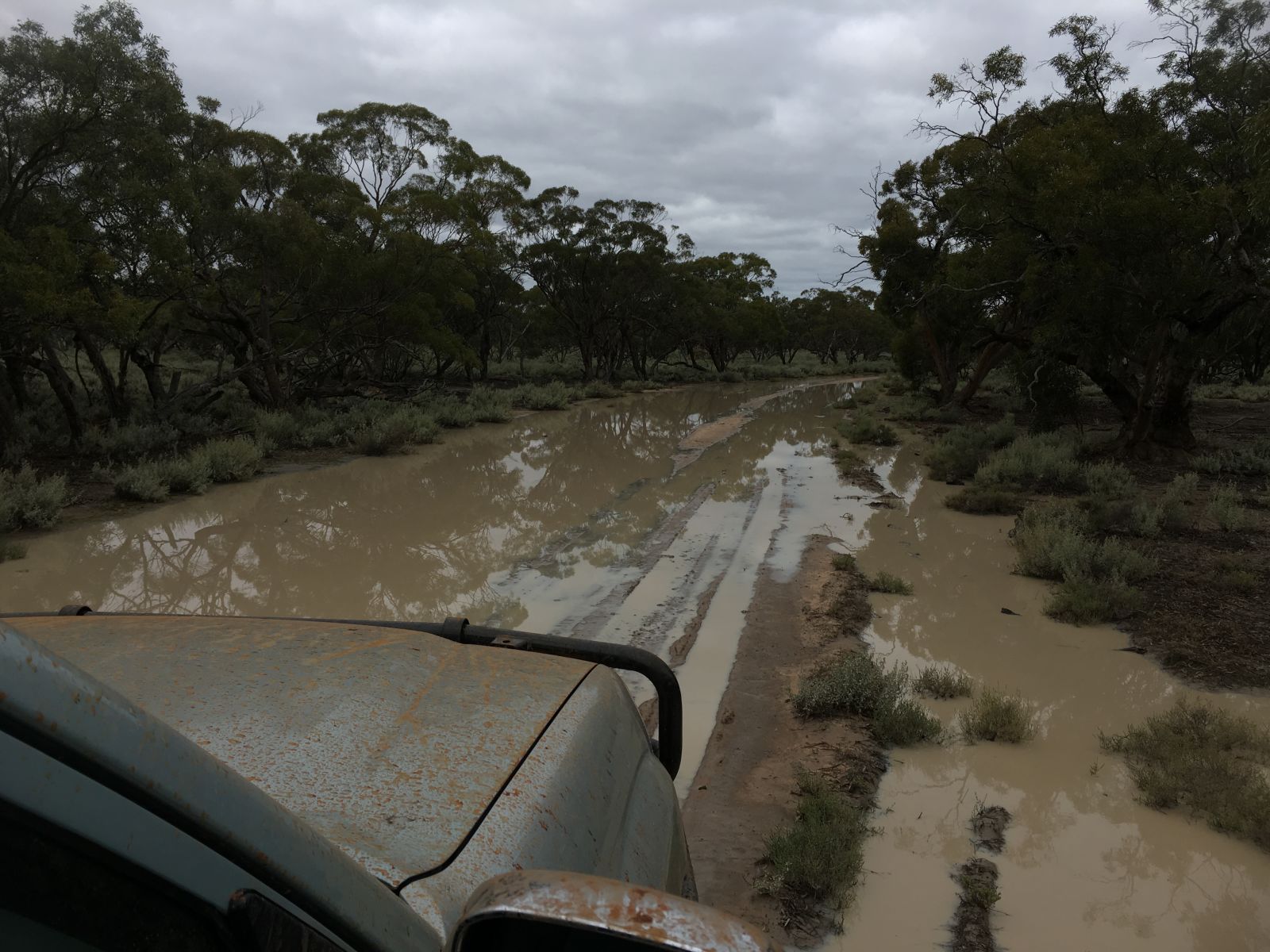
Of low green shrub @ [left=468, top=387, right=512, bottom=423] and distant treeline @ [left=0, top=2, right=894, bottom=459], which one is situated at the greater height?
distant treeline @ [left=0, top=2, right=894, bottom=459]

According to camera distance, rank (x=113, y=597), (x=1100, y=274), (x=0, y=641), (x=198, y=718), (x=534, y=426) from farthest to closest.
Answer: (x=534, y=426)
(x=1100, y=274)
(x=113, y=597)
(x=198, y=718)
(x=0, y=641)

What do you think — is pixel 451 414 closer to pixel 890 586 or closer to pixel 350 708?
pixel 890 586

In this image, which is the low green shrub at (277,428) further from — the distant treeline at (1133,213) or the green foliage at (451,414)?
the distant treeline at (1133,213)

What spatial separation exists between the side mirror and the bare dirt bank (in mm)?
2853

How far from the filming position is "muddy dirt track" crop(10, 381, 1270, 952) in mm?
3875

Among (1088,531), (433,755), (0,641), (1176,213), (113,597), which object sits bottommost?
(113,597)

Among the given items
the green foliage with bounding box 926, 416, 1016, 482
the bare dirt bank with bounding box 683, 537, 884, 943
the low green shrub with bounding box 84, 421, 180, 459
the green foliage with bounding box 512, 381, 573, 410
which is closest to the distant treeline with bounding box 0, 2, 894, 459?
the low green shrub with bounding box 84, 421, 180, 459

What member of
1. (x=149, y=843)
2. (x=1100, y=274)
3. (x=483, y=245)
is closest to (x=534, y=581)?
(x=149, y=843)

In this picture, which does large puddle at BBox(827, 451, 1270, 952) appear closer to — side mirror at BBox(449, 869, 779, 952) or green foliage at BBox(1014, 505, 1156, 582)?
green foliage at BBox(1014, 505, 1156, 582)

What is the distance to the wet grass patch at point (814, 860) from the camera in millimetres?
3676

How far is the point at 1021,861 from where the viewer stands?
409 cm

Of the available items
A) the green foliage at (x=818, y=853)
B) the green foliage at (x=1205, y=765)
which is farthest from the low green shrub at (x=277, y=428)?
the green foliage at (x=1205, y=765)

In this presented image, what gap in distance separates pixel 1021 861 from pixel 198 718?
4.19 m

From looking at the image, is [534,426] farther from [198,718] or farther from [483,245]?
[198,718]
